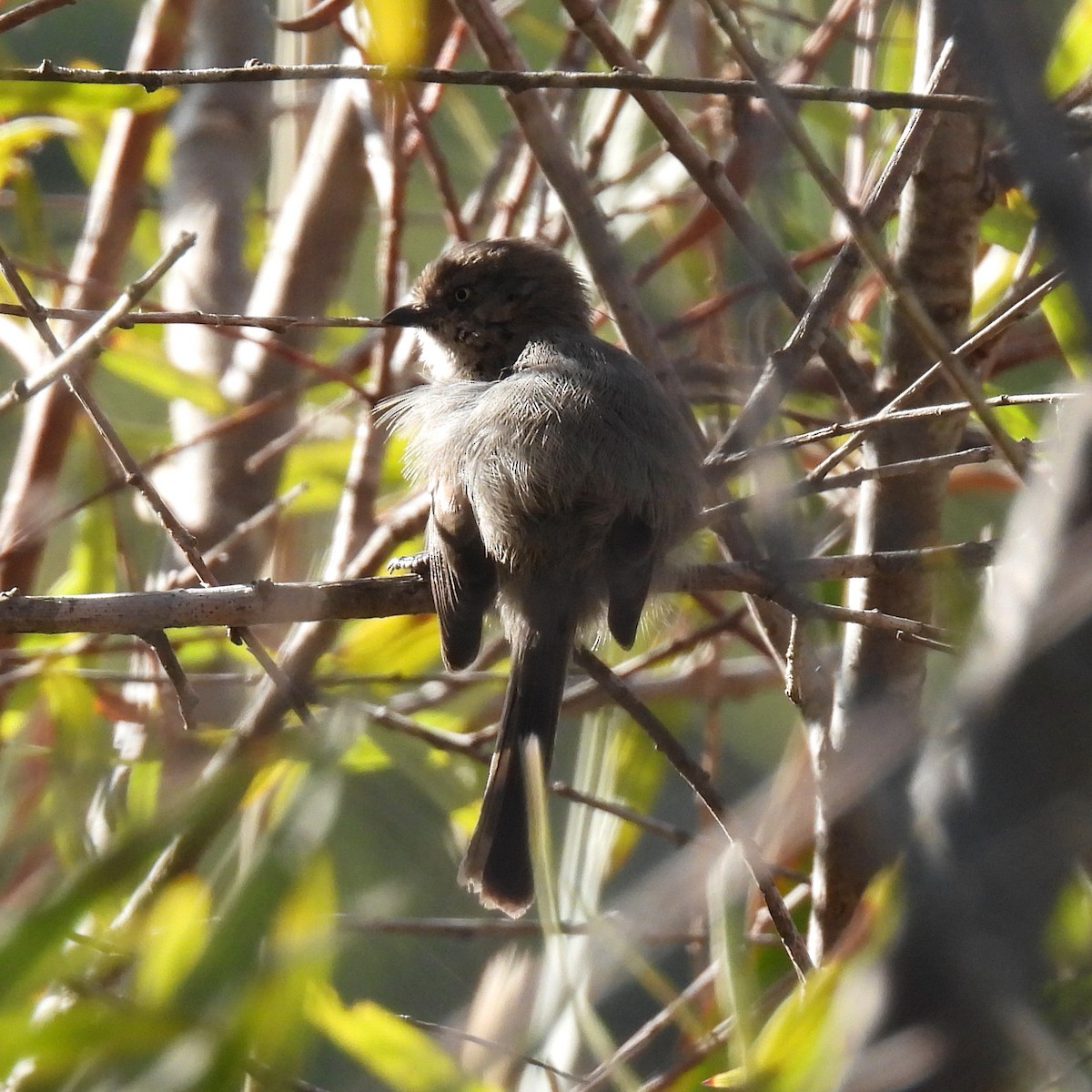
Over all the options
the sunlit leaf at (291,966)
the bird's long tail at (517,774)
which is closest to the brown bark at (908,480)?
the bird's long tail at (517,774)

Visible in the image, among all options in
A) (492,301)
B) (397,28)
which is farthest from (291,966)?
(492,301)

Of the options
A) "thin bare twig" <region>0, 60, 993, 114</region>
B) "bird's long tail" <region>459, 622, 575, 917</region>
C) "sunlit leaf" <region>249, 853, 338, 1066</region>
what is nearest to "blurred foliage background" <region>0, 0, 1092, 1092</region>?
"sunlit leaf" <region>249, 853, 338, 1066</region>

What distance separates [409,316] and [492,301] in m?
0.31

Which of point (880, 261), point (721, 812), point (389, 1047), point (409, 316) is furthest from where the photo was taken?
point (409, 316)

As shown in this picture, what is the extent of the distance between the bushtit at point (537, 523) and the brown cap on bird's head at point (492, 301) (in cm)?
61

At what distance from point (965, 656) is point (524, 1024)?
3.40ft

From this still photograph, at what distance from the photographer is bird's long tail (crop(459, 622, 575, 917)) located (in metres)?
2.97

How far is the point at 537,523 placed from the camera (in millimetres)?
3197

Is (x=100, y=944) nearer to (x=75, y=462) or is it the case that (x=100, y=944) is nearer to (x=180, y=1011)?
(x=180, y=1011)

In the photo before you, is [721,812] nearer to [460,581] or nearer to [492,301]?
[460,581]

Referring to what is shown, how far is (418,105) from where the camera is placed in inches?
138

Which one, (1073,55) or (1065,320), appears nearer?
(1065,320)

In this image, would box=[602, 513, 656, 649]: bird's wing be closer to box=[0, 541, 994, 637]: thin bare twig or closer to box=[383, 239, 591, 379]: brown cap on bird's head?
box=[0, 541, 994, 637]: thin bare twig

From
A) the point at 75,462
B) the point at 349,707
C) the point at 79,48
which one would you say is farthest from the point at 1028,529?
the point at 79,48
